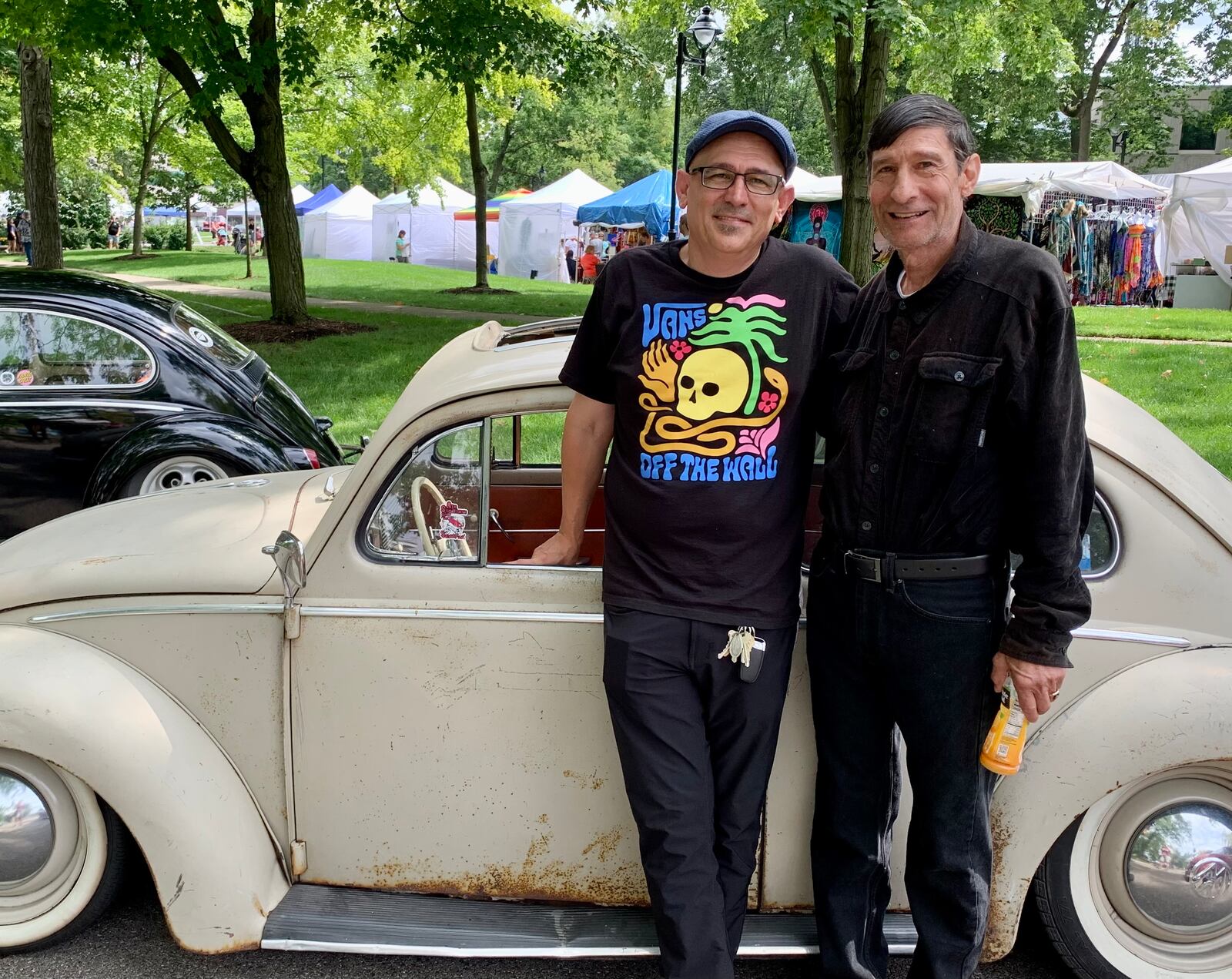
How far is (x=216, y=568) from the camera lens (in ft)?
9.21

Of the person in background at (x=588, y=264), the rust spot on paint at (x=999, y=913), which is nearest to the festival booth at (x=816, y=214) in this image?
the person in background at (x=588, y=264)

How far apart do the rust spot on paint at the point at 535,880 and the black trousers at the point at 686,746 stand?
25 cm

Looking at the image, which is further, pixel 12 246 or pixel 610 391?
pixel 12 246

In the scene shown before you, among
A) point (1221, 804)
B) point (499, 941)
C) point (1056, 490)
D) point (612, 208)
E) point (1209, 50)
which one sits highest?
point (1209, 50)

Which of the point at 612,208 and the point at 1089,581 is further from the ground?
the point at 612,208

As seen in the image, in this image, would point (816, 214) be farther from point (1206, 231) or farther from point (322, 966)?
point (322, 966)

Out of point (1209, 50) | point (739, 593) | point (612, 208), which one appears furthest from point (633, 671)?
point (1209, 50)

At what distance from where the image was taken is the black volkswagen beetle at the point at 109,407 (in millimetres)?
5711

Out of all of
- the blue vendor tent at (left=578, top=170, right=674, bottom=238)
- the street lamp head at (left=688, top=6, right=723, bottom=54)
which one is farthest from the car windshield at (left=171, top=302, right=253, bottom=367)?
the blue vendor tent at (left=578, top=170, right=674, bottom=238)

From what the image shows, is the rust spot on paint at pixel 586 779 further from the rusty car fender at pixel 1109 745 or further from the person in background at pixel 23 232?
the person in background at pixel 23 232

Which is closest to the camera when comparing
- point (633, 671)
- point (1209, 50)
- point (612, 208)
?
point (633, 671)

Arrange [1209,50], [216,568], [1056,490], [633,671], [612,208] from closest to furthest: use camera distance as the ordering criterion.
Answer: [1056,490]
[633,671]
[216,568]
[612,208]
[1209,50]

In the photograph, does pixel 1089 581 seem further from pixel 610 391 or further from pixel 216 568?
pixel 216 568

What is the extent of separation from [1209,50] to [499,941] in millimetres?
46101
